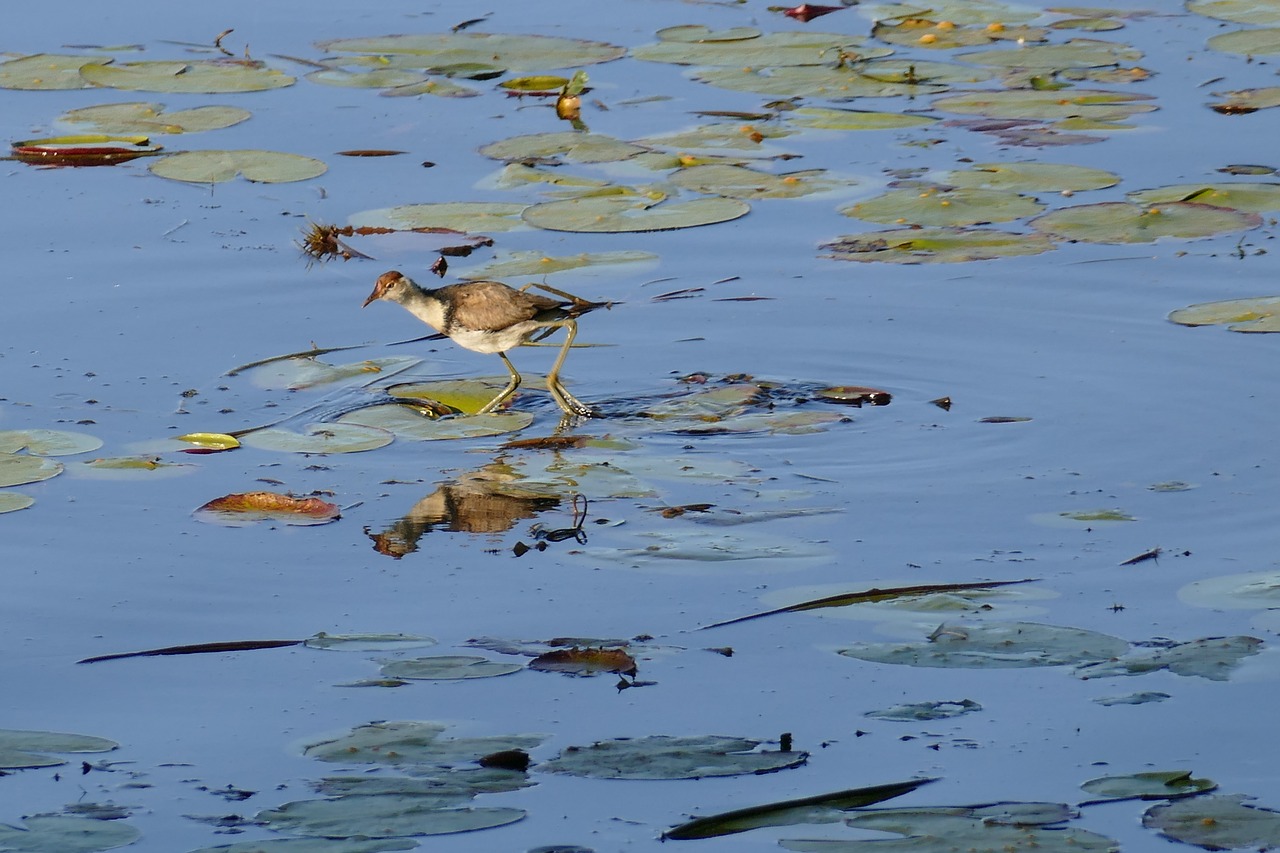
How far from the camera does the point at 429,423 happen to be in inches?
318

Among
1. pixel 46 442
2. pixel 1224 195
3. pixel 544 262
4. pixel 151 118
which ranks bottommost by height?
pixel 46 442

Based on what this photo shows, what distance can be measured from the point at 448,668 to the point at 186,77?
8.43m

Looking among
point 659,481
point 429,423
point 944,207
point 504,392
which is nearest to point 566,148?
point 944,207

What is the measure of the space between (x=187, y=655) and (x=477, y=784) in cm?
149

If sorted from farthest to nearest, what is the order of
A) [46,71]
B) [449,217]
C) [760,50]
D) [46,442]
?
[760,50]
[46,71]
[449,217]
[46,442]

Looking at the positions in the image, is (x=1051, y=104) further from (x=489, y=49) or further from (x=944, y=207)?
(x=489, y=49)

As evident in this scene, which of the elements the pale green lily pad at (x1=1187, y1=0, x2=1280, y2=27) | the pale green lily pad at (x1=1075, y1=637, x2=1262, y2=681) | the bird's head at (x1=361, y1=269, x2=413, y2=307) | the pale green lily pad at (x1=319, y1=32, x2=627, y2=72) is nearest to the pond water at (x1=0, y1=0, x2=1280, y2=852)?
the pale green lily pad at (x1=1075, y1=637, x2=1262, y2=681)

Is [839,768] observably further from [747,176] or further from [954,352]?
[747,176]

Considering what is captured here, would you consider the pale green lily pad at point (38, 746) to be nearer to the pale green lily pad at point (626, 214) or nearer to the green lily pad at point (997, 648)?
the green lily pad at point (997, 648)

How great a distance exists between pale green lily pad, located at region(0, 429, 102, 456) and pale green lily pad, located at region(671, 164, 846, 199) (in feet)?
14.0

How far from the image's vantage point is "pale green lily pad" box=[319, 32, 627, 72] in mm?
13586

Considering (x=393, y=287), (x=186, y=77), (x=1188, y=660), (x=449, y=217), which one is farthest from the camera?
(x=186, y=77)

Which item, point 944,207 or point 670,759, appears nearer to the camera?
point 670,759

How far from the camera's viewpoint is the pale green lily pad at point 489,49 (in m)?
13.6
